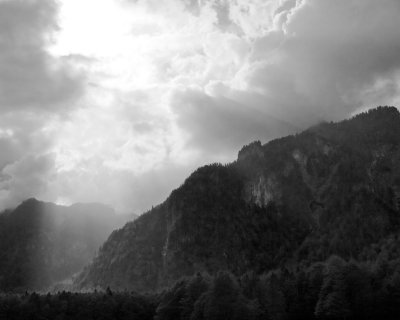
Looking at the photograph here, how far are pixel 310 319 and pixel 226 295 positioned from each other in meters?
31.8

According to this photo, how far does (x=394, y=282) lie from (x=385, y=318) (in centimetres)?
1628

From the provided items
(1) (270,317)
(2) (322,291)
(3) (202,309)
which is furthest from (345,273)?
(3) (202,309)

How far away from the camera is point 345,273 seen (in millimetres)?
195375

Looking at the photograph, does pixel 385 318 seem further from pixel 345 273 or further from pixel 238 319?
pixel 238 319

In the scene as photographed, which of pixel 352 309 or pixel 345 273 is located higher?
pixel 345 273

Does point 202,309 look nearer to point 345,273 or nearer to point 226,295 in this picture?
point 226,295

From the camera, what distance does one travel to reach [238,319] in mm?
184375

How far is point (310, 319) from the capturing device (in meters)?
199

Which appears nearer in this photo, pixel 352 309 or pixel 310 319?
pixel 352 309

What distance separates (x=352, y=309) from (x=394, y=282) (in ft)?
64.5

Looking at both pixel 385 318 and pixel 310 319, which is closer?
pixel 385 318

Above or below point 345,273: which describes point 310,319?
below

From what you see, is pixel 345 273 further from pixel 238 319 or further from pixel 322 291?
pixel 238 319

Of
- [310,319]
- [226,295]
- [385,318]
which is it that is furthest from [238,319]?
[385,318]
